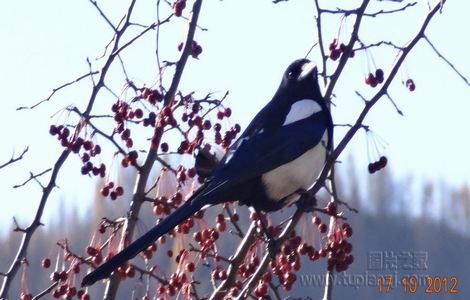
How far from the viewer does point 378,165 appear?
3.61 meters

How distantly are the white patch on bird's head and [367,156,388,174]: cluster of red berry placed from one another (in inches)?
26.3

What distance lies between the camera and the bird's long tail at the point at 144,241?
322 centimetres

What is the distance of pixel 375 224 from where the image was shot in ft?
45.1

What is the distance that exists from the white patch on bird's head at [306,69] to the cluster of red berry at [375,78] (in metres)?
0.57

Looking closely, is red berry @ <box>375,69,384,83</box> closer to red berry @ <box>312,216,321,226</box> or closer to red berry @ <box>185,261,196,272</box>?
red berry @ <box>312,216,321,226</box>

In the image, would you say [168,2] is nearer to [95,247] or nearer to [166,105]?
[166,105]

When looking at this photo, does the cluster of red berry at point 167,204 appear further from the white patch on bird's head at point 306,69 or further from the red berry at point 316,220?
the white patch on bird's head at point 306,69

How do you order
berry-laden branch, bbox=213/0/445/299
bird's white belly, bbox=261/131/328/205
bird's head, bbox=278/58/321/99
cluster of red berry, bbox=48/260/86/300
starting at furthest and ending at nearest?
bird's head, bbox=278/58/321/99
bird's white belly, bbox=261/131/328/205
cluster of red berry, bbox=48/260/86/300
berry-laden branch, bbox=213/0/445/299

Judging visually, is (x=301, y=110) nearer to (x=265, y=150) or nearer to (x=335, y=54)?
(x=265, y=150)

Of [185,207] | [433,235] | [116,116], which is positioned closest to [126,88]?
[116,116]

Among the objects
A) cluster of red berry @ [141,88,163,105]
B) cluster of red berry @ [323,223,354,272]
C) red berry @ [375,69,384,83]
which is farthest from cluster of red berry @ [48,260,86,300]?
red berry @ [375,69,384,83]

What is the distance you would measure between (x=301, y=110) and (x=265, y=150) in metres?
0.27

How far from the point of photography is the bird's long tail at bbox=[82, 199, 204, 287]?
3223mm

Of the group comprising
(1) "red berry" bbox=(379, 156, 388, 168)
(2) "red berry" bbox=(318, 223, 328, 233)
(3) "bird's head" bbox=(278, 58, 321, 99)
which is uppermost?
(3) "bird's head" bbox=(278, 58, 321, 99)
